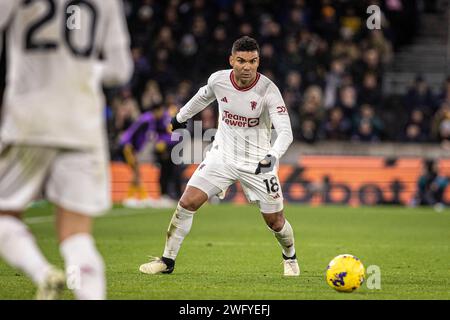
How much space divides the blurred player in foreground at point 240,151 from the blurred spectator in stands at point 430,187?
43.1 ft

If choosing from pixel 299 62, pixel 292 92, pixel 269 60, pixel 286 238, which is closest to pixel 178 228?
pixel 286 238

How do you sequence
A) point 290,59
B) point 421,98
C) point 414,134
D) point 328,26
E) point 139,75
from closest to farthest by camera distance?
point 414,134, point 421,98, point 290,59, point 139,75, point 328,26

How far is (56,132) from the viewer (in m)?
5.58

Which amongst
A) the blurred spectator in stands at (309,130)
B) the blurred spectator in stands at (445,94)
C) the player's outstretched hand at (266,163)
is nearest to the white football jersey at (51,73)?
the player's outstretched hand at (266,163)

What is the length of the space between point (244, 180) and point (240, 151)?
0.30 metres

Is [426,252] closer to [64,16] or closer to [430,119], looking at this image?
[64,16]

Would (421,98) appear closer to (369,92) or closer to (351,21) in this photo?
(369,92)

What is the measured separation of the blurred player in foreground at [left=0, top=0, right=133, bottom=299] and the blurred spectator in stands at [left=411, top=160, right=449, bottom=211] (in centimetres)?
1736

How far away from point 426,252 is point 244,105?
13.5 ft

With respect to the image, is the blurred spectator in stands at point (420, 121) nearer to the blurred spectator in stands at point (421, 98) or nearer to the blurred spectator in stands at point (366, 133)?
the blurred spectator in stands at point (421, 98)

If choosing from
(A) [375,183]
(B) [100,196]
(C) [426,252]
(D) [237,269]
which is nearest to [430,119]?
(A) [375,183]

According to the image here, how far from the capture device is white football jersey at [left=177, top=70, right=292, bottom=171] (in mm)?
9570

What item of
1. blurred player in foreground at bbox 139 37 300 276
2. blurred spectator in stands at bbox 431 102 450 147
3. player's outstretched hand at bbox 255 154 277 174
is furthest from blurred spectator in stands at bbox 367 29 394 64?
player's outstretched hand at bbox 255 154 277 174

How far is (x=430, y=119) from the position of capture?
967 inches
